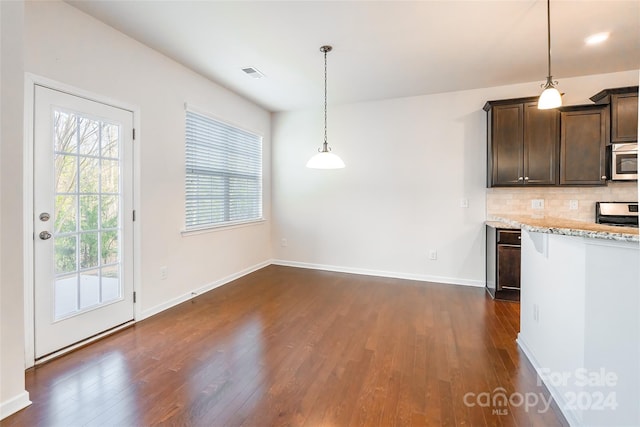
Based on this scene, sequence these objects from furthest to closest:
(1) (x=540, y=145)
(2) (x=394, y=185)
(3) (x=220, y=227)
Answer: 1. (2) (x=394, y=185)
2. (3) (x=220, y=227)
3. (1) (x=540, y=145)

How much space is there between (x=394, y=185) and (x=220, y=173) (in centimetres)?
266

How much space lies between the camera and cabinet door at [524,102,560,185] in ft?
11.9

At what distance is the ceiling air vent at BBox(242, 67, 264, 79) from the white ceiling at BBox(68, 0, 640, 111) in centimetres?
8

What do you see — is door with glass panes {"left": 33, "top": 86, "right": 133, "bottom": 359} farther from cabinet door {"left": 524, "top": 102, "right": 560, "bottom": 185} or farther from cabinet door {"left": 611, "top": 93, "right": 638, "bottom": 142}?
cabinet door {"left": 611, "top": 93, "right": 638, "bottom": 142}

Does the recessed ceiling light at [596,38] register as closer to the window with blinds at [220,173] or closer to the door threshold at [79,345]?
the window with blinds at [220,173]

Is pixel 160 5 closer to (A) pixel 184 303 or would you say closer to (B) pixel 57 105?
(B) pixel 57 105

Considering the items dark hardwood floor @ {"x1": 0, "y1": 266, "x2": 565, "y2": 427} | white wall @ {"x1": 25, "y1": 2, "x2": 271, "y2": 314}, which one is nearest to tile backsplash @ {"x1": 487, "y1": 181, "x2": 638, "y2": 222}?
dark hardwood floor @ {"x1": 0, "y1": 266, "x2": 565, "y2": 427}

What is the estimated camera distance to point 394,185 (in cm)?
464

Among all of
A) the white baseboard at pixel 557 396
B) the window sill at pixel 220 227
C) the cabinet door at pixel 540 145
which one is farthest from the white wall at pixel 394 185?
the white baseboard at pixel 557 396

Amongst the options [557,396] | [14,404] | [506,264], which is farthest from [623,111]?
[14,404]

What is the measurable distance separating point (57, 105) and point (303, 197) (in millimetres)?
3507

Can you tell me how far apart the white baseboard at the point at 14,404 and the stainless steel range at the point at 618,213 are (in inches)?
221

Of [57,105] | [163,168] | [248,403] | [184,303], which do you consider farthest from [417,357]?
[57,105]

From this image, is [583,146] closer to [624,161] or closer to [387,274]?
[624,161]
